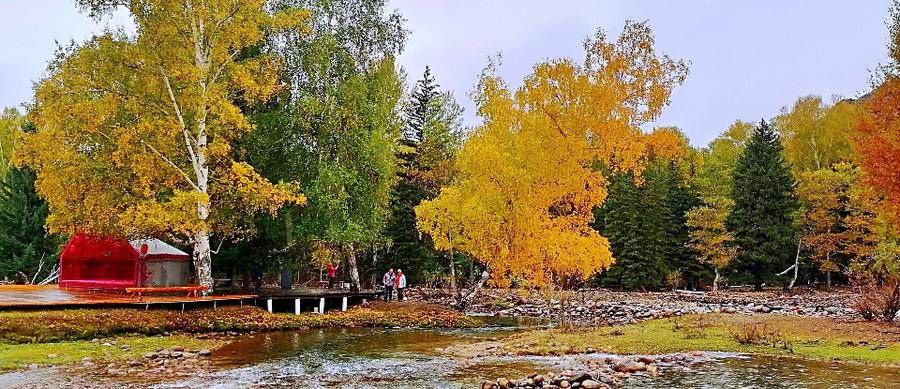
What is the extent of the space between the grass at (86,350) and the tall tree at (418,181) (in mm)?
22854

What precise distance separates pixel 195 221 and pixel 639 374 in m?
19.3

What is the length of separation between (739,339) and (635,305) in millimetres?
18055

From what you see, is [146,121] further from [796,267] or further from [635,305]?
[796,267]

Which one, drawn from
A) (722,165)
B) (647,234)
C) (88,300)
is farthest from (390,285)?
(722,165)

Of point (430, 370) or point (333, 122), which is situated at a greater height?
point (333, 122)

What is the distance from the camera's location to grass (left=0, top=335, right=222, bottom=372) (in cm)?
1803

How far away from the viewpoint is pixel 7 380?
15.6 metres

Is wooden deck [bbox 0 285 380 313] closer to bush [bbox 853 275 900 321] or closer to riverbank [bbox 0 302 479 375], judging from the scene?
riverbank [bbox 0 302 479 375]

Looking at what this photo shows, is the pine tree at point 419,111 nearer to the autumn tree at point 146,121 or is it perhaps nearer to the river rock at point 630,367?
the autumn tree at point 146,121

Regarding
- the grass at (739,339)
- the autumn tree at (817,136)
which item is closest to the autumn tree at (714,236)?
the autumn tree at (817,136)

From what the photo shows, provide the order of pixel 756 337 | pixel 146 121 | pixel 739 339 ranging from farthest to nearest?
pixel 146 121, pixel 739 339, pixel 756 337

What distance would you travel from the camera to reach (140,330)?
23875mm

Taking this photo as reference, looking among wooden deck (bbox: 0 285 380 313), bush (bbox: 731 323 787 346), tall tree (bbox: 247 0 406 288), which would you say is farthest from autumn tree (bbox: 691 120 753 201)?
bush (bbox: 731 323 787 346)

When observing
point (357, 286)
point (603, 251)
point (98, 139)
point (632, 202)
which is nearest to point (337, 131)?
point (357, 286)
